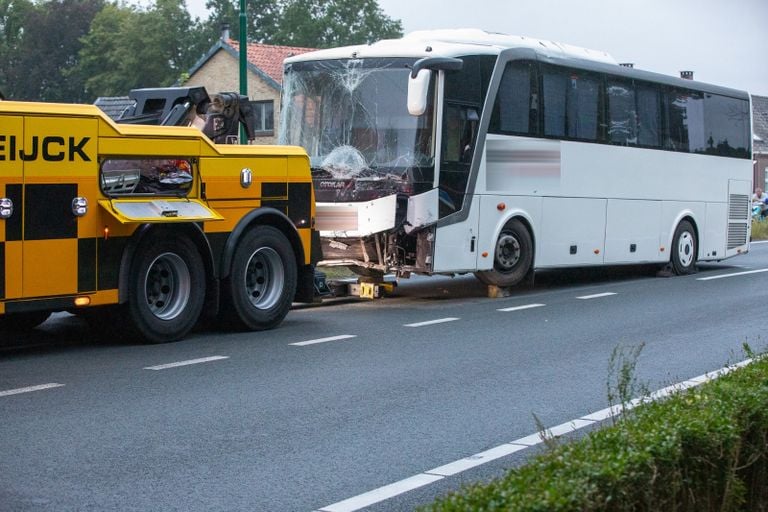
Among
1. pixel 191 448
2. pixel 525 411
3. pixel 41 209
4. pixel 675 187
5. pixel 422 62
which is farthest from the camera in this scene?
pixel 675 187

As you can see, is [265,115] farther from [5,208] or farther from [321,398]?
[321,398]

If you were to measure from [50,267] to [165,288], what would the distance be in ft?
4.94

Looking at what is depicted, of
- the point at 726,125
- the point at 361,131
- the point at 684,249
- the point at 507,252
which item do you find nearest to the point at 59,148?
the point at 361,131

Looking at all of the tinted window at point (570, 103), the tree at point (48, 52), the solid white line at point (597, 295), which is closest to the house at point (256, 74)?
the tree at point (48, 52)

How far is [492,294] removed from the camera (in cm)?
1688

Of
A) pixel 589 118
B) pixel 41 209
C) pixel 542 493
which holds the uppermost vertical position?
pixel 589 118

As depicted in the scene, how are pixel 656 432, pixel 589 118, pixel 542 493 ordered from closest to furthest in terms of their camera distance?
pixel 542 493 → pixel 656 432 → pixel 589 118

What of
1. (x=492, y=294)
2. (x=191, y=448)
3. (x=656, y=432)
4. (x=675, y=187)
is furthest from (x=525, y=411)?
(x=675, y=187)

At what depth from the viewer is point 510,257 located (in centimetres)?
1673

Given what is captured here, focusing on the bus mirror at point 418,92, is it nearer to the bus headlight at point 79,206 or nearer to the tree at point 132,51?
the bus headlight at point 79,206

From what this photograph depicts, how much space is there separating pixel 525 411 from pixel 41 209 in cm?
449

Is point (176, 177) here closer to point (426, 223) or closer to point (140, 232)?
point (140, 232)

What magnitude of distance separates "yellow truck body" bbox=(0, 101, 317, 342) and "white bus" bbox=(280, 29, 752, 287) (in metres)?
2.24

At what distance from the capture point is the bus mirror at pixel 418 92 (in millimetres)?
14547
